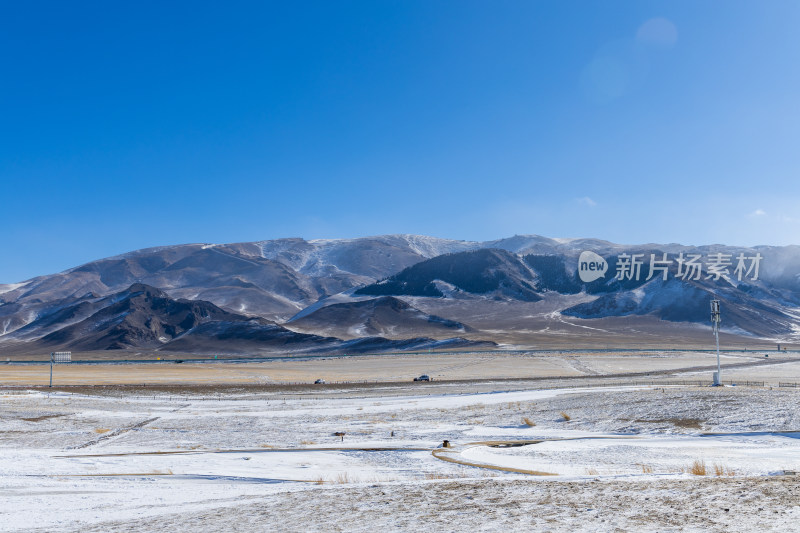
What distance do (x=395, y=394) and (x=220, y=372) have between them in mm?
51778

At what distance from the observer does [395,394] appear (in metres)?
50.7

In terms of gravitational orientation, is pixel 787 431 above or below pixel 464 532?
below

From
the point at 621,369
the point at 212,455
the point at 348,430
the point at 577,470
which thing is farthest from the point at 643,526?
the point at 621,369

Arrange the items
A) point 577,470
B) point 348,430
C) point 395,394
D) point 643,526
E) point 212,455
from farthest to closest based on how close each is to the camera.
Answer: point 395,394 < point 348,430 < point 212,455 < point 577,470 < point 643,526

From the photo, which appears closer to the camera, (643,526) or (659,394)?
(643,526)

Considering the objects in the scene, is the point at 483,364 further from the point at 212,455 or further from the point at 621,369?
the point at 212,455

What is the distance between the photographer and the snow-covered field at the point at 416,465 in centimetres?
1036

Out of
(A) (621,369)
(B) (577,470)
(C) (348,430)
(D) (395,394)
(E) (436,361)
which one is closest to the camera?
(B) (577,470)

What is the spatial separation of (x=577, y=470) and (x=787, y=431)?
11.1m

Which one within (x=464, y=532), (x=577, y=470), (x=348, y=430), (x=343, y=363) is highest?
(x=464, y=532)

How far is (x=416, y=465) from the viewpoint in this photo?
1878 cm

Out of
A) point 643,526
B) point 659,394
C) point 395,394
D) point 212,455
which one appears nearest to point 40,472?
point 212,455

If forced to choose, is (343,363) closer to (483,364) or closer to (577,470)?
(483,364)

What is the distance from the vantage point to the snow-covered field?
10359 millimetres
